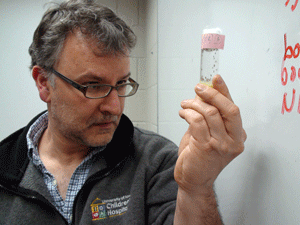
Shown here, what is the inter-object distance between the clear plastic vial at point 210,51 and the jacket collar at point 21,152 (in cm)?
56

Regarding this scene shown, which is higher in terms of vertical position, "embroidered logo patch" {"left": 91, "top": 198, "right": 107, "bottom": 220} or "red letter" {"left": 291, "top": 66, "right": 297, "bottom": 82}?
"red letter" {"left": 291, "top": 66, "right": 297, "bottom": 82}

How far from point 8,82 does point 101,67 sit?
1640 millimetres

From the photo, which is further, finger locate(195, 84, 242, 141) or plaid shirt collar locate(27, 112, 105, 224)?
plaid shirt collar locate(27, 112, 105, 224)

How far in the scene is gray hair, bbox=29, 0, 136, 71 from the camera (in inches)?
36.2

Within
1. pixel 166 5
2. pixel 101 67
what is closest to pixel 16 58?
pixel 166 5

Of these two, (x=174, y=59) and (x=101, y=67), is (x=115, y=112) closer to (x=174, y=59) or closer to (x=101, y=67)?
(x=101, y=67)

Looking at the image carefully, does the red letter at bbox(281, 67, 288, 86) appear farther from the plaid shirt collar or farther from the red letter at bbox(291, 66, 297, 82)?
the plaid shirt collar

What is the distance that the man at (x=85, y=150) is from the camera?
0.88 metres

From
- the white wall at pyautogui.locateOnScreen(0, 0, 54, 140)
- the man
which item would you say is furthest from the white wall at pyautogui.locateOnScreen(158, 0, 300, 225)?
the white wall at pyautogui.locateOnScreen(0, 0, 54, 140)

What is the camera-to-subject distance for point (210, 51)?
553 millimetres

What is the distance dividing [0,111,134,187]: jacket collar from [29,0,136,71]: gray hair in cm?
35

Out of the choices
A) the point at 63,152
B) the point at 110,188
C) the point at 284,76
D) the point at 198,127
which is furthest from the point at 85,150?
the point at 284,76

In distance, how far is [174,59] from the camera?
1394 mm

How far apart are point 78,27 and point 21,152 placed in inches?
23.2
